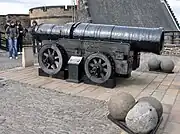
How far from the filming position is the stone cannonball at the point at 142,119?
3.12 m

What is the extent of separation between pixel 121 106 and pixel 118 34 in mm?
2652

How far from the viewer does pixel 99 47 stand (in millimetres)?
5883

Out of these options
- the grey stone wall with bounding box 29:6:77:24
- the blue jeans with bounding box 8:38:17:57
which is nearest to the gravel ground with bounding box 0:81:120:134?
the blue jeans with bounding box 8:38:17:57

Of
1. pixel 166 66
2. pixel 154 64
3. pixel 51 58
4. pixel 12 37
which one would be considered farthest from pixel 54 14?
pixel 51 58

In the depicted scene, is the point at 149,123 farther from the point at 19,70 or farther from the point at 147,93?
the point at 19,70

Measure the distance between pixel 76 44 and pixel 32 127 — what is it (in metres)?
2.95

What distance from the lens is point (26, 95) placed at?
507 centimetres

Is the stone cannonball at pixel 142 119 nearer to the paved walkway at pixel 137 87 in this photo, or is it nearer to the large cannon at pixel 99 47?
the paved walkway at pixel 137 87

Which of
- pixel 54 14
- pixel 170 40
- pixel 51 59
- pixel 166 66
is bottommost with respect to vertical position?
pixel 166 66

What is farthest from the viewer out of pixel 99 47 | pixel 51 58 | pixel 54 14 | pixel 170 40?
pixel 54 14

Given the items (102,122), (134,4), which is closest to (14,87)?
(102,122)

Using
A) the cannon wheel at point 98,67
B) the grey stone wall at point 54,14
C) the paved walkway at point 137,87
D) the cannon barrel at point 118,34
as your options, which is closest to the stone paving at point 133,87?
the paved walkway at point 137,87

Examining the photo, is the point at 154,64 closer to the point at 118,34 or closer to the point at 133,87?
the point at 133,87

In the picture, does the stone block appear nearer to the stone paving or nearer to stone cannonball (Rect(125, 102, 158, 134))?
the stone paving
